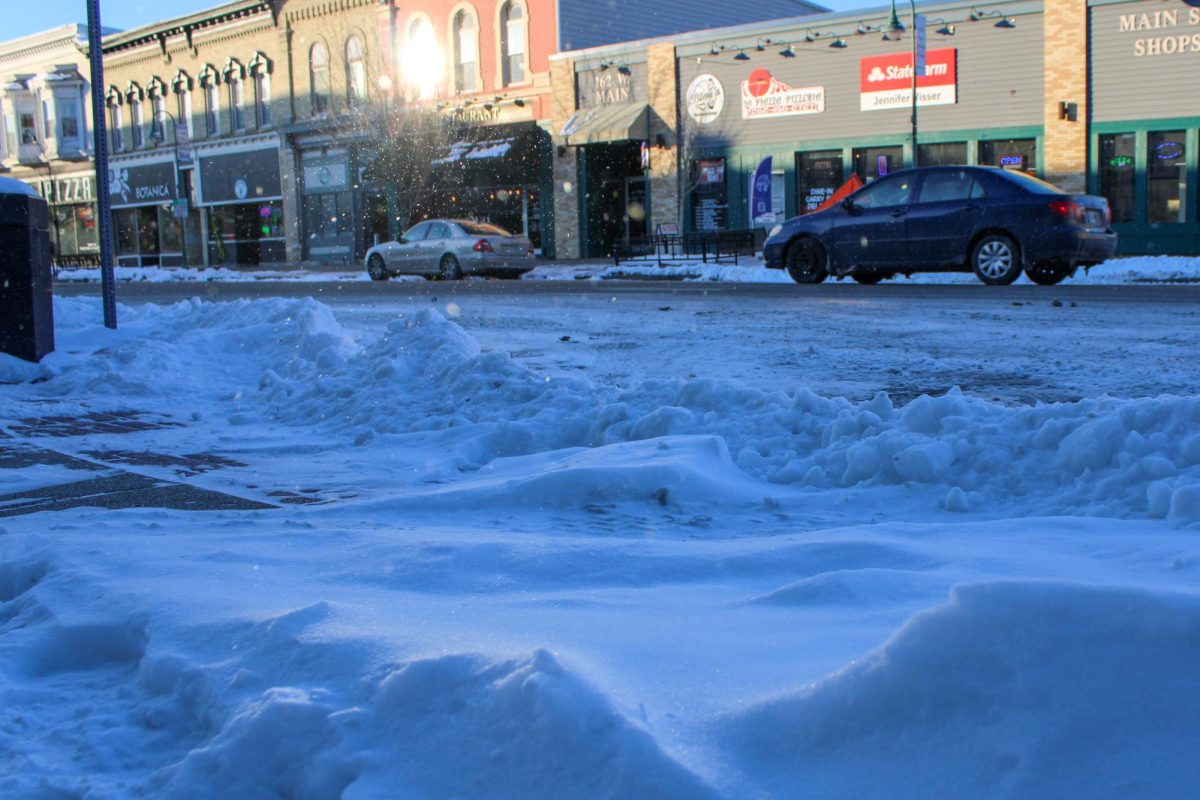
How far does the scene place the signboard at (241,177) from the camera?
1676 inches

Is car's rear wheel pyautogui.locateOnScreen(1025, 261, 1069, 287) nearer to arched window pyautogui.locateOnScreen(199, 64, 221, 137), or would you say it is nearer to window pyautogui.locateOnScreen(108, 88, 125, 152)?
arched window pyautogui.locateOnScreen(199, 64, 221, 137)

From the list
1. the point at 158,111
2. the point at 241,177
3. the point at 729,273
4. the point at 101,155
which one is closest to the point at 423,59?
the point at 241,177

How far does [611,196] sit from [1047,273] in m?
18.7

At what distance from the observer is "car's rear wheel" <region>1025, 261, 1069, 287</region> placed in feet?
51.2

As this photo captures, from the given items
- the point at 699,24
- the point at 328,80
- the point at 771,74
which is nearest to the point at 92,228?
the point at 328,80

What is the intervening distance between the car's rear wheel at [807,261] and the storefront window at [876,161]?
10.0 meters

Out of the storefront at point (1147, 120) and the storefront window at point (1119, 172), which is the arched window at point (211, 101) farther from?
the storefront window at point (1119, 172)

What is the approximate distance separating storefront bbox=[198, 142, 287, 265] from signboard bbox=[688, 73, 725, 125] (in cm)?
1839

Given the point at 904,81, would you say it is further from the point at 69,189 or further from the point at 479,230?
the point at 69,189

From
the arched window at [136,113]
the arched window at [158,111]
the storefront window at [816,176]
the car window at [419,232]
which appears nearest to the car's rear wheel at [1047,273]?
the storefront window at [816,176]

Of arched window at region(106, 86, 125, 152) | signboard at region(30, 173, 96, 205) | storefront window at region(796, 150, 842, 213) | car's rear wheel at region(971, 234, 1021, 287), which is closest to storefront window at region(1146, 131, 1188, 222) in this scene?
storefront window at region(796, 150, 842, 213)

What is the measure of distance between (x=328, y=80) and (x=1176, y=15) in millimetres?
27070

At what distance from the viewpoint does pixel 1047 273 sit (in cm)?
1581

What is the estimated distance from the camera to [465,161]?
113 feet
